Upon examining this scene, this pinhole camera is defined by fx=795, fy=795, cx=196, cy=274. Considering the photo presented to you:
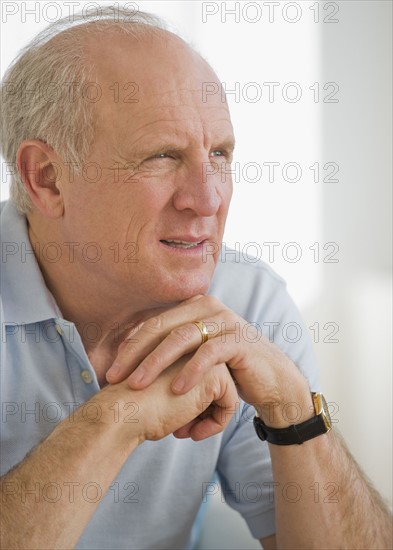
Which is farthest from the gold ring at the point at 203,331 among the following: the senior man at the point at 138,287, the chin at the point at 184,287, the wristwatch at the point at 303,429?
the wristwatch at the point at 303,429

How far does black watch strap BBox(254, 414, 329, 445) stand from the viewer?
144 centimetres

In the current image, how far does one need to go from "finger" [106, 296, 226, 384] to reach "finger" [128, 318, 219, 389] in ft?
0.06

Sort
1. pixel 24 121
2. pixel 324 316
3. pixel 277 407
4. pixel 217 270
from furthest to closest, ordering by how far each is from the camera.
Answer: pixel 324 316, pixel 217 270, pixel 24 121, pixel 277 407

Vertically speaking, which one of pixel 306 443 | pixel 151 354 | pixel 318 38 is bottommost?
pixel 306 443

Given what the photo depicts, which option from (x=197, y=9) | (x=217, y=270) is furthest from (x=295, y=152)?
(x=217, y=270)

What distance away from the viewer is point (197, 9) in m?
2.54

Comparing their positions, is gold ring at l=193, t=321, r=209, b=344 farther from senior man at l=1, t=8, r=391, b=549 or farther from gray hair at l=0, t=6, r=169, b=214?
gray hair at l=0, t=6, r=169, b=214

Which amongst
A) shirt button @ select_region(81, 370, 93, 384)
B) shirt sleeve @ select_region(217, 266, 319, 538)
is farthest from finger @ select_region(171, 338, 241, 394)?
shirt sleeve @ select_region(217, 266, 319, 538)

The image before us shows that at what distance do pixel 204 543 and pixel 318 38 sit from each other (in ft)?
5.47

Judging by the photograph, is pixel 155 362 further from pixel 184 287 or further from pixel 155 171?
pixel 155 171

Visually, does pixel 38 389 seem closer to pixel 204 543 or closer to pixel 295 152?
pixel 204 543

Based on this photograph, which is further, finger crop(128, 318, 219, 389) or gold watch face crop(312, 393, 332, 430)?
gold watch face crop(312, 393, 332, 430)

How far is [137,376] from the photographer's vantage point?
1.26 metres

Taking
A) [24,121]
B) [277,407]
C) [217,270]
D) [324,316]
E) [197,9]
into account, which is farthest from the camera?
[324,316]
